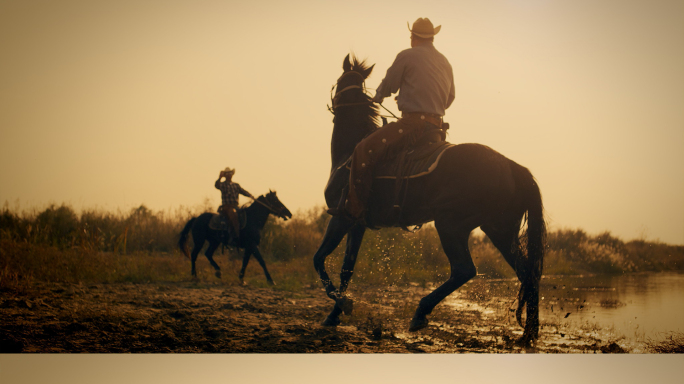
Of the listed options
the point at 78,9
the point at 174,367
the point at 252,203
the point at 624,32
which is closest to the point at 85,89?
the point at 78,9

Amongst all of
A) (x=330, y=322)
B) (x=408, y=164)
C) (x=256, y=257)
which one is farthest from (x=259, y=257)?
(x=408, y=164)

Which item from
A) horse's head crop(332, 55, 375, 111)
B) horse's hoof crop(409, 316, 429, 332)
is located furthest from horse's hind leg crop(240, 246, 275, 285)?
horse's hoof crop(409, 316, 429, 332)

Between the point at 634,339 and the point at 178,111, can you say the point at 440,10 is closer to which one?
the point at 178,111

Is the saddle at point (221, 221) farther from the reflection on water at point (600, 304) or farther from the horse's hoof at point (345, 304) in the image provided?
the reflection on water at point (600, 304)

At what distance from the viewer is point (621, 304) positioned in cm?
547

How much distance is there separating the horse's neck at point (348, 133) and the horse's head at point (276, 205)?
197cm

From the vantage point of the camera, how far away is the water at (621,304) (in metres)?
4.82

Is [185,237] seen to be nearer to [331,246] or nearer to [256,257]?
[256,257]

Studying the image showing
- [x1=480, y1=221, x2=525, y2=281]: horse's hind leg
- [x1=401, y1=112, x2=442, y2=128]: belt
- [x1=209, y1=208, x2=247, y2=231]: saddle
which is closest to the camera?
[x1=480, y1=221, x2=525, y2=281]: horse's hind leg

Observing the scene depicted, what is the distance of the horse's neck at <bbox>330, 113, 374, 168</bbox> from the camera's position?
15.7ft

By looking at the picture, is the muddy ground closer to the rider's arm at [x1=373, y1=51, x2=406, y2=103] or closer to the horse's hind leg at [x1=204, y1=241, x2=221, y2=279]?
the horse's hind leg at [x1=204, y1=241, x2=221, y2=279]

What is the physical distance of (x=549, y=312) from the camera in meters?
4.88

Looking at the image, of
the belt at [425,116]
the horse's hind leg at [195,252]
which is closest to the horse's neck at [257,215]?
the horse's hind leg at [195,252]

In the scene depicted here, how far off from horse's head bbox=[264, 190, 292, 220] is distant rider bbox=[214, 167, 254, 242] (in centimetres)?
43
